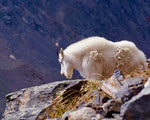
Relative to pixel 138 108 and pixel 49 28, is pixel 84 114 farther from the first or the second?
pixel 49 28

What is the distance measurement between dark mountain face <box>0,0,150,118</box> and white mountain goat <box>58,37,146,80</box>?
1057 inches

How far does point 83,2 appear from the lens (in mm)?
30891

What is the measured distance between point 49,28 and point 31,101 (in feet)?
96.1

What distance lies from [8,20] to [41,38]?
5.99 metres

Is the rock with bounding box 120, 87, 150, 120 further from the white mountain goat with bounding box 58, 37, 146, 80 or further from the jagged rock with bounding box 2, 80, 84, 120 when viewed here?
the white mountain goat with bounding box 58, 37, 146, 80

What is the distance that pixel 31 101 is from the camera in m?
3.16

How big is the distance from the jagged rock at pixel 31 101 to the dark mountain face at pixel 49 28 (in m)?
27.6

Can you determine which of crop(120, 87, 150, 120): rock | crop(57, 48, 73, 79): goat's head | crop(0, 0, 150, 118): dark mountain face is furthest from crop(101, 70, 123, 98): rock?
crop(0, 0, 150, 118): dark mountain face

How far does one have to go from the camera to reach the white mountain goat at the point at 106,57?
3.88 metres

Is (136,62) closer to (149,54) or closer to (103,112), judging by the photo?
(103,112)

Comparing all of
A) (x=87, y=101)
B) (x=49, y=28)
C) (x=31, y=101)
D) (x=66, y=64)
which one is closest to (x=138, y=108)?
(x=87, y=101)

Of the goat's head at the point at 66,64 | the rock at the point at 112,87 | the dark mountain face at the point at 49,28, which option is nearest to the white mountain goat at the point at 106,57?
the goat's head at the point at 66,64

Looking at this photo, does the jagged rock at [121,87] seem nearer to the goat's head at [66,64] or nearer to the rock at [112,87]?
the rock at [112,87]

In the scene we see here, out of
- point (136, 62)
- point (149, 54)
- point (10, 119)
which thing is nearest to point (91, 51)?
point (136, 62)
